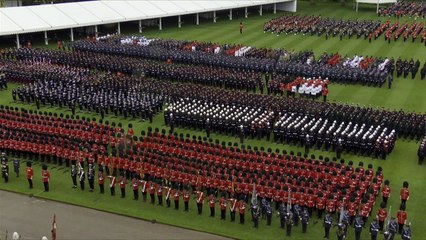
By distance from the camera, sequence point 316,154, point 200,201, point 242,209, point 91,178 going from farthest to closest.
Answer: point 316,154
point 91,178
point 200,201
point 242,209

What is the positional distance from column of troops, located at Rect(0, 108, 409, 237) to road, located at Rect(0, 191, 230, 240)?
1362 millimetres

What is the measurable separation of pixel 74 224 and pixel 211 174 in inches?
206

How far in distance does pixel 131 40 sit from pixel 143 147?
23.9 metres

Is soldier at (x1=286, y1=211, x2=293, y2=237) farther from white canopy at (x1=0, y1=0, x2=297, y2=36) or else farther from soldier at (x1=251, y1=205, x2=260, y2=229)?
white canopy at (x1=0, y1=0, x2=297, y2=36)

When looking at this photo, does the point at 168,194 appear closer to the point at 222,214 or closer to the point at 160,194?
the point at 160,194

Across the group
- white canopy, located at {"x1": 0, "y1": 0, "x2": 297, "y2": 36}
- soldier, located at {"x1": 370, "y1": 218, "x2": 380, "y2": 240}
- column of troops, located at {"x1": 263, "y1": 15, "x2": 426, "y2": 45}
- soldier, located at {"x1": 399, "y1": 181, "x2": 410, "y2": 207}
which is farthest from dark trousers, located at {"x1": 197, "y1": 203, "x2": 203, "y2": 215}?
column of troops, located at {"x1": 263, "y1": 15, "x2": 426, "y2": 45}

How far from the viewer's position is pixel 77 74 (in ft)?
115

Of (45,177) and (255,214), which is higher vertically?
(45,177)

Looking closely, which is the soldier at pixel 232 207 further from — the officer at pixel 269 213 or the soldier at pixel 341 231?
the soldier at pixel 341 231

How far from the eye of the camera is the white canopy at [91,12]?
47031 mm

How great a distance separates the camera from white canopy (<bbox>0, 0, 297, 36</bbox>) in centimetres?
4703

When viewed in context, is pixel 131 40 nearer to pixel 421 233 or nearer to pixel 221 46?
pixel 221 46

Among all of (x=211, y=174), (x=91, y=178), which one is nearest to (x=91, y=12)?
(x=91, y=178)

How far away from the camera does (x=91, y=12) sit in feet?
169
